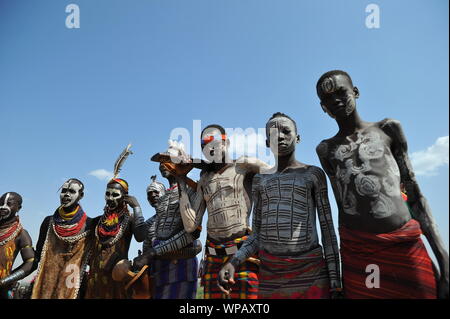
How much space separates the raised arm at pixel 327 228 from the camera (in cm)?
272

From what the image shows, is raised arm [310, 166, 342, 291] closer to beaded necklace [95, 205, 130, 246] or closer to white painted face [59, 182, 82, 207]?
beaded necklace [95, 205, 130, 246]

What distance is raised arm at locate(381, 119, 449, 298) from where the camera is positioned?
233 cm

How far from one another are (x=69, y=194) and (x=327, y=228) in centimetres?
411

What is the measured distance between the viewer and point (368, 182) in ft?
8.70

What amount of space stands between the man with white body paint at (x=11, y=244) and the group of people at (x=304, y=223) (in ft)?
5.38

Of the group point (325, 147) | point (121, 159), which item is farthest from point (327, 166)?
point (121, 159)

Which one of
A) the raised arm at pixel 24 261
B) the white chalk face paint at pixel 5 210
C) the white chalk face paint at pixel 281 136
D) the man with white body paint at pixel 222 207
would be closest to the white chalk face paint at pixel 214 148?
the man with white body paint at pixel 222 207

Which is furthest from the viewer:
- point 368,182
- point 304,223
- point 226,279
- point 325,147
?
point 325,147

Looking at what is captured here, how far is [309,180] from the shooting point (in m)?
3.06

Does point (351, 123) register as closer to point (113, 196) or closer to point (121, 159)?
point (113, 196)

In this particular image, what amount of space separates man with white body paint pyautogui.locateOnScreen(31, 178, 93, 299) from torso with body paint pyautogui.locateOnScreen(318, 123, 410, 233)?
4064 mm
